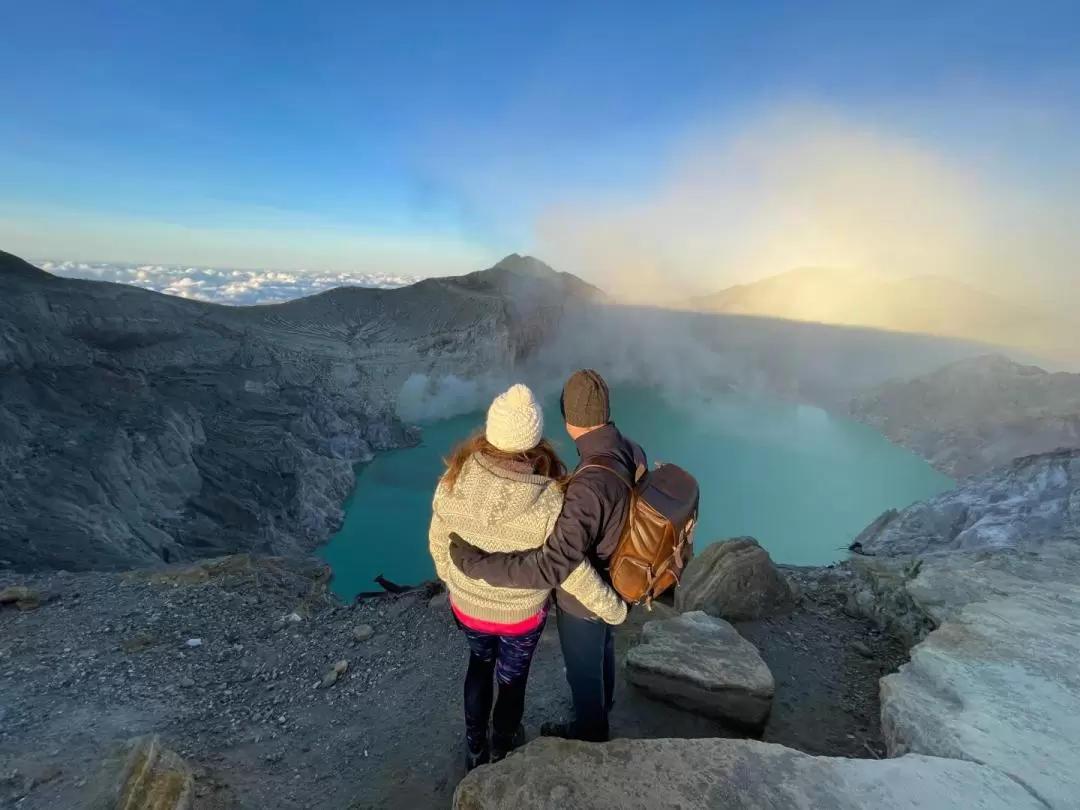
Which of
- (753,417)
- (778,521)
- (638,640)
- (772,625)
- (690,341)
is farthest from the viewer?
(690,341)

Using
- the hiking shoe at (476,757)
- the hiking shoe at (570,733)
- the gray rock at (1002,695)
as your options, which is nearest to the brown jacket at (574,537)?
the hiking shoe at (570,733)

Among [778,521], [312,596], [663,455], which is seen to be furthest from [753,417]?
[312,596]

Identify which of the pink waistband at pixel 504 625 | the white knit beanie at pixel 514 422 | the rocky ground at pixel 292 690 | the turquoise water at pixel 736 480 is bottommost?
the turquoise water at pixel 736 480

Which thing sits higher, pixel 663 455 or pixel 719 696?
pixel 719 696

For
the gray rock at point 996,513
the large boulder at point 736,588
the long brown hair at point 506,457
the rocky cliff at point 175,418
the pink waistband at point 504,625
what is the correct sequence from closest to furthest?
1. the long brown hair at point 506,457
2. the pink waistband at point 504,625
3. the large boulder at point 736,588
4. the gray rock at point 996,513
5. the rocky cliff at point 175,418

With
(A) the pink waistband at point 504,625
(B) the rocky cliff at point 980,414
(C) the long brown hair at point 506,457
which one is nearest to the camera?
(C) the long brown hair at point 506,457

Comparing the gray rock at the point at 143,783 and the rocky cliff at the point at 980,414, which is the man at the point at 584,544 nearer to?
the gray rock at the point at 143,783

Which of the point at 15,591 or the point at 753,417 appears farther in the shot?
the point at 753,417

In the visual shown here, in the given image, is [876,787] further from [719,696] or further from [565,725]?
[565,725]
